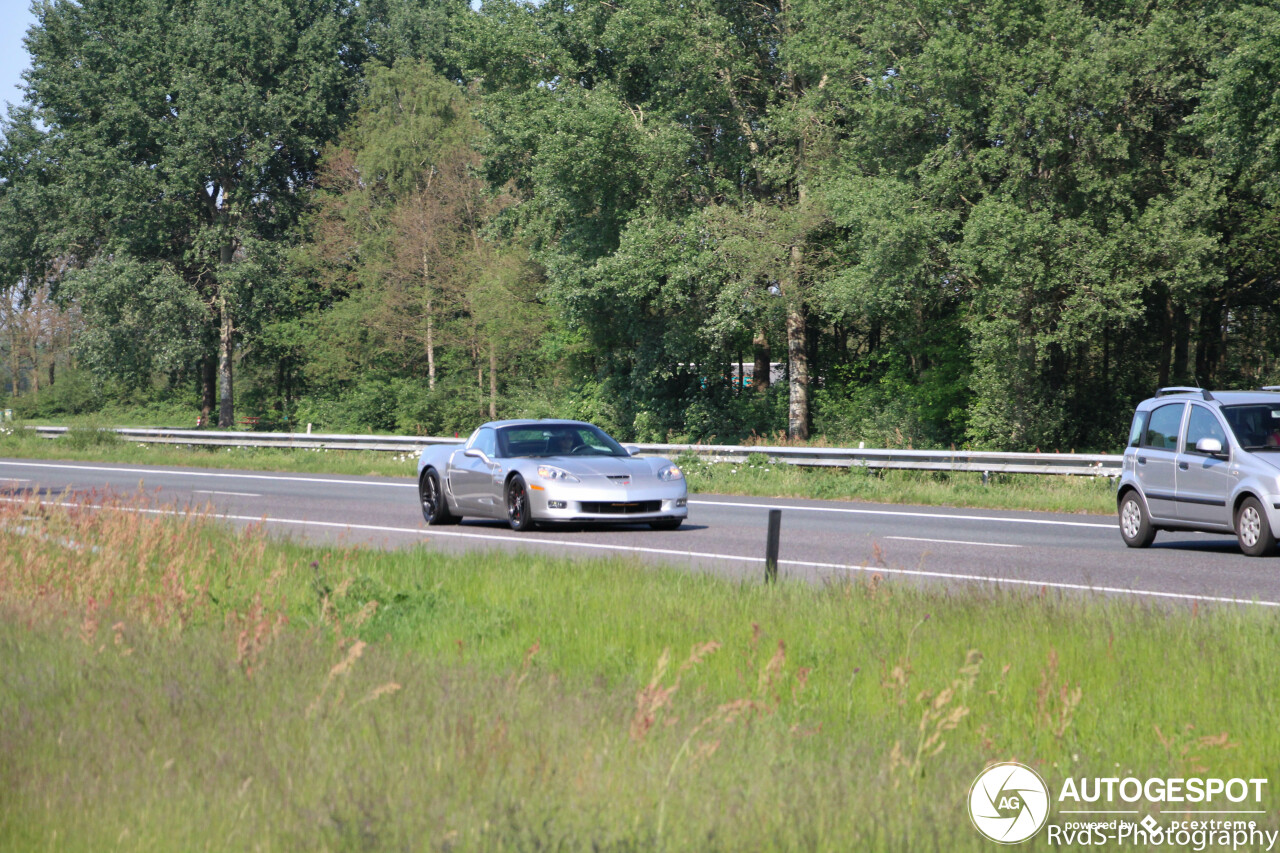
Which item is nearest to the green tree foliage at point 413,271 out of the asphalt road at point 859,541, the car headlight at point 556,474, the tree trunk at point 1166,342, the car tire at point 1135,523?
the tree trunk at point 1166,342

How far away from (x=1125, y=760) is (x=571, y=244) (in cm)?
3532

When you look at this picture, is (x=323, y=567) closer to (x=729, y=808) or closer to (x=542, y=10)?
(x=729, y=808)

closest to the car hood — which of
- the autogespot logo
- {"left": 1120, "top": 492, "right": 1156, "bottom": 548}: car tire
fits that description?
{"left": 1120, "top": 492, "right": 1156, "bottom": 548}: car tire

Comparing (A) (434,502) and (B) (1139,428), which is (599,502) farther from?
(B) (1139,428)

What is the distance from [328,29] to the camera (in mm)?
60188

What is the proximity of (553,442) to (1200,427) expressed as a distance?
26.5 feet

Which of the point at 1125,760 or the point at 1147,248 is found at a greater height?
the point at 1147,248

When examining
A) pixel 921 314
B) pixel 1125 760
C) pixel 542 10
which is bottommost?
pixel 1125 760

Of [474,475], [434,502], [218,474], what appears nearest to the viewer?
[474,475]

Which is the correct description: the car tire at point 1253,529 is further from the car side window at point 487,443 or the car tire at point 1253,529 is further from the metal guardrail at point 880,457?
the car side window at point 487,443

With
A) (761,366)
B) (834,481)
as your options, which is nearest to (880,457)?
(834,481)

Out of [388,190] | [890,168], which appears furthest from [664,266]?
[388,190]

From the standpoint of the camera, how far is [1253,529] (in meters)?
13.7

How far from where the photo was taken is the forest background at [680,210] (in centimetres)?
2981
